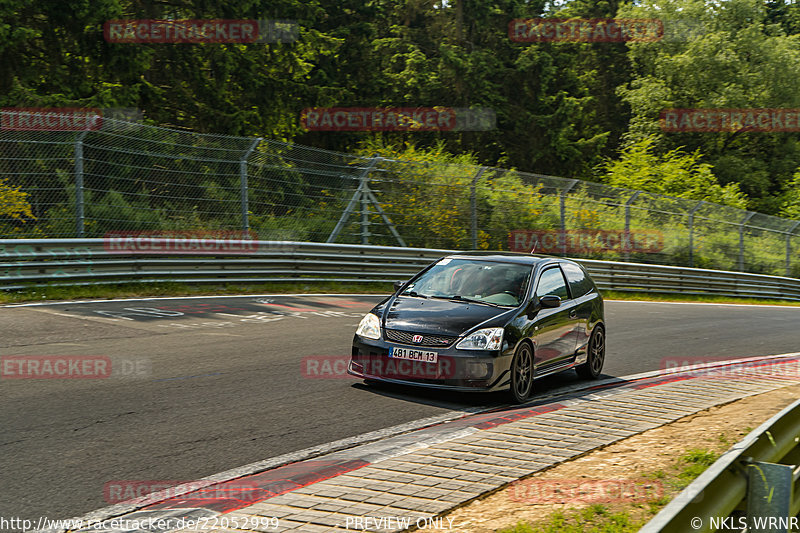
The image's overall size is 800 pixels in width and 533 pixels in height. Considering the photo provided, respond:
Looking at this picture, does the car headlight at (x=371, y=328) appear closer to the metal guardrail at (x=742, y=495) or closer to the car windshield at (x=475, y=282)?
the car windshield at (x=475, y=282)

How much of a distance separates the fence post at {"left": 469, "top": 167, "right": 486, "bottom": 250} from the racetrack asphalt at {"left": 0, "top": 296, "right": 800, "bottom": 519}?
8287 mm

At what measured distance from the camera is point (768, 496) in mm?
3680

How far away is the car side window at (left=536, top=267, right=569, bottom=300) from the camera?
31.0 feet

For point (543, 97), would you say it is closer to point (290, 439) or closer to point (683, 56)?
point (683, 56)

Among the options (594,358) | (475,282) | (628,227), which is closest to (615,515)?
(475,282)

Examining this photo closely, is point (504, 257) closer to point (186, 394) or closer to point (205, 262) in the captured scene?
point (186, 394)

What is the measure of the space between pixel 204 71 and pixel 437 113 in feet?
50.4

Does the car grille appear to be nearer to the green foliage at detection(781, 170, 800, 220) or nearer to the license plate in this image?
the license plate

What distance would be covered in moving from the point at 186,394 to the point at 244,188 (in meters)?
10.4

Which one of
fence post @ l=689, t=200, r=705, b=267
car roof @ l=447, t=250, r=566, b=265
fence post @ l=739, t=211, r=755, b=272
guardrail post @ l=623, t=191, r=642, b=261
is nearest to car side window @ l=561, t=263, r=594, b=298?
car roof @ l=447, t=250, r=566, b=265

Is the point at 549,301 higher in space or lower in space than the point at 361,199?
lower

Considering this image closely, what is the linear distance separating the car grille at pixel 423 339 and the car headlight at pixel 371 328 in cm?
17

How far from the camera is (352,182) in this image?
20.2m

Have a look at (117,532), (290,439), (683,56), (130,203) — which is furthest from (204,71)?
(683,56)
